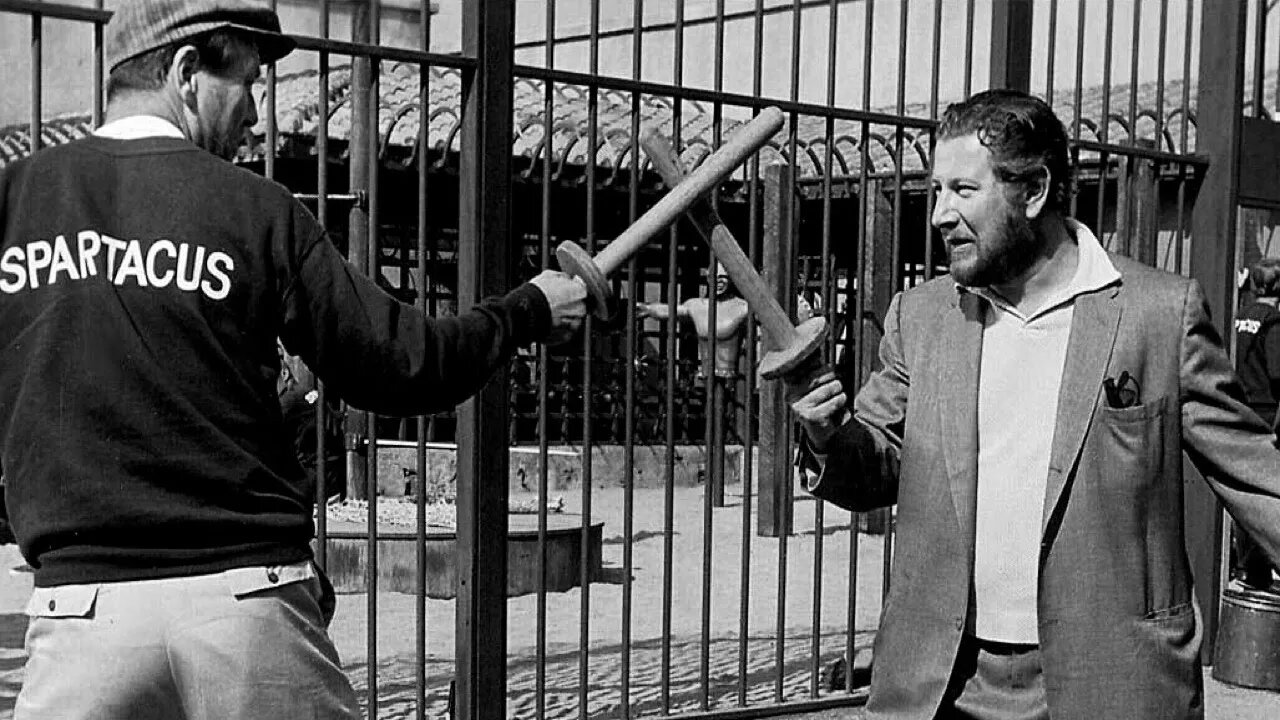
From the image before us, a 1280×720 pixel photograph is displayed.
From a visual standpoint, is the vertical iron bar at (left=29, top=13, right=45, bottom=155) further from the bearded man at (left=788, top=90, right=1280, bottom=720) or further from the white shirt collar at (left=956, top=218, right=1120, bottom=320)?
the white shirt collar at (left=956, top=218, right=1120, bottom=320)

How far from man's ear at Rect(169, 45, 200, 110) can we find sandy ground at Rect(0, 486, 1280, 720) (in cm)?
222

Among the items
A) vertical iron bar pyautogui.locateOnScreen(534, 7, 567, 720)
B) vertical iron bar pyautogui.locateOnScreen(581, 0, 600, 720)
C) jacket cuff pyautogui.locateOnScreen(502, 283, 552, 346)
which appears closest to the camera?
jacket cuff pyautogui.locateOnScreen(502, 283, 552, 346)

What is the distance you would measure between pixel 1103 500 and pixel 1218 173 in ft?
14.1

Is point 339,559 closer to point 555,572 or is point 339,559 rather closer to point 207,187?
point 555,572

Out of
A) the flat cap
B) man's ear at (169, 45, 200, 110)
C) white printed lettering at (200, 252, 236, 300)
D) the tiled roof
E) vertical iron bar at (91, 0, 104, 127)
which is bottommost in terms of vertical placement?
white printed lettering at (200, 252, 236, 300)

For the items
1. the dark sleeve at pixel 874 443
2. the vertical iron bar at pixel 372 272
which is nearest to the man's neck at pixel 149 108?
the dark sleeve at pixel 874 443

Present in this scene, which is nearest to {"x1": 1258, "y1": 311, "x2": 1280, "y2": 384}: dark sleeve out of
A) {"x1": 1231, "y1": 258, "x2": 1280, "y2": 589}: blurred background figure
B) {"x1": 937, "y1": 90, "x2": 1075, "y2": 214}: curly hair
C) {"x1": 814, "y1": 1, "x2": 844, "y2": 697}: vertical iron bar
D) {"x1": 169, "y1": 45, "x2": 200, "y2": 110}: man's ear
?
{"x1": 1231, "y1": 258, "x2": 1280, "y2": 589}: blurred background figure

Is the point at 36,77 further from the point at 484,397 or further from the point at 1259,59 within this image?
the point at 1259,59

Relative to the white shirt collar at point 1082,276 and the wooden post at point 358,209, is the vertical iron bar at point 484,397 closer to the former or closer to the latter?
the wooden post at point 358,209

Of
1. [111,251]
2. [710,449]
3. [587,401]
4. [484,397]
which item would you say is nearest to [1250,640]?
[710,449]

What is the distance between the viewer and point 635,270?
5.14 m

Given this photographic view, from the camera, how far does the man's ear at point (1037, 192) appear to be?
10.8 feet

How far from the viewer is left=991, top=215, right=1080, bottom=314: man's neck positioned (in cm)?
333

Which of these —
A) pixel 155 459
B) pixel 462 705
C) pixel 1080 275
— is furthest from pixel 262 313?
pixel 462 705
